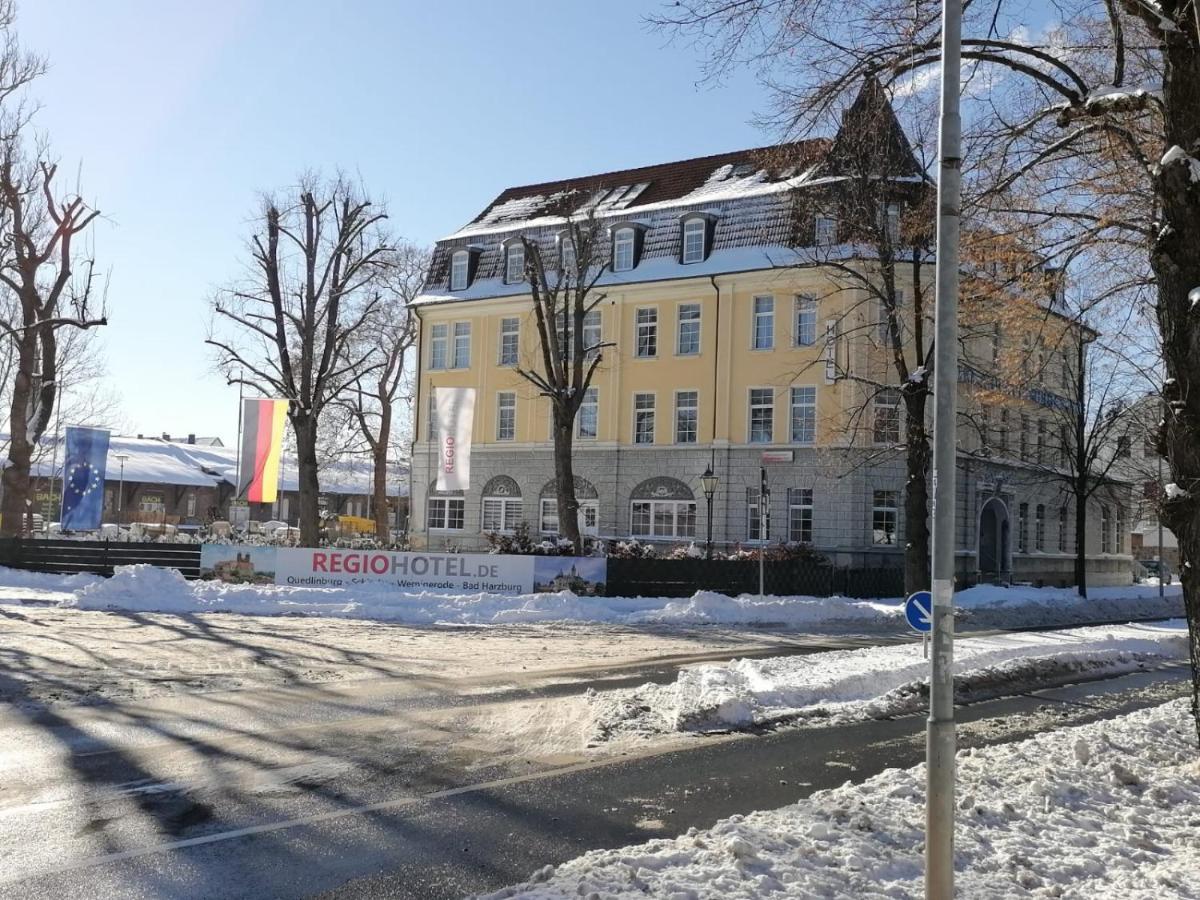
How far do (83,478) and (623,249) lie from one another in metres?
21.8

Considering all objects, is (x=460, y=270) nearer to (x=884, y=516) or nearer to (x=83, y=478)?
(x=83, y=478)

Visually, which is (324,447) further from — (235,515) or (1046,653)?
(1046,653)

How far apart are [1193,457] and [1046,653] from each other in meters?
10.2

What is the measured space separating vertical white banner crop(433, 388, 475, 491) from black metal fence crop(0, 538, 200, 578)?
25.8 ft

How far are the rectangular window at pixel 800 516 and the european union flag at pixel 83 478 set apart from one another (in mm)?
22386

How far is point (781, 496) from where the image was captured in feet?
130

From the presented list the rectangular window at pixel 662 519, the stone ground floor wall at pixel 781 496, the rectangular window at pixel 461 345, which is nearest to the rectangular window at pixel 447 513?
the stone ground floor wall at pixel 781 496

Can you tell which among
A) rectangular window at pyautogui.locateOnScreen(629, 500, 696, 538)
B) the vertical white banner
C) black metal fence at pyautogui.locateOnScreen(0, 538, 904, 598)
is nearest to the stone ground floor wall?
rectangular window at pyautogui.locateOnScreen(629, 500, 696, 538)

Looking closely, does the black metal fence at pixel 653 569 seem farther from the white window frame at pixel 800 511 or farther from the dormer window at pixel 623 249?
the dormer window at pixel 623 249

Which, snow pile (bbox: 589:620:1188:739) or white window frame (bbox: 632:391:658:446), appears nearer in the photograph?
snow pile (bbox: 589:620:1188:739)

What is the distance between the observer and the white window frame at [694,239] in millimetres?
42531

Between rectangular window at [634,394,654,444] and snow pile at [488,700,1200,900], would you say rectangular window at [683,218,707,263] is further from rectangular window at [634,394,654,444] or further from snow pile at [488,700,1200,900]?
snow pile at [488,700,1200,900]

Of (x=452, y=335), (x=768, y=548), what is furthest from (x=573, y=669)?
(x=452, y=335)

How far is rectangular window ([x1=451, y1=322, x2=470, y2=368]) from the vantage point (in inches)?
1895
